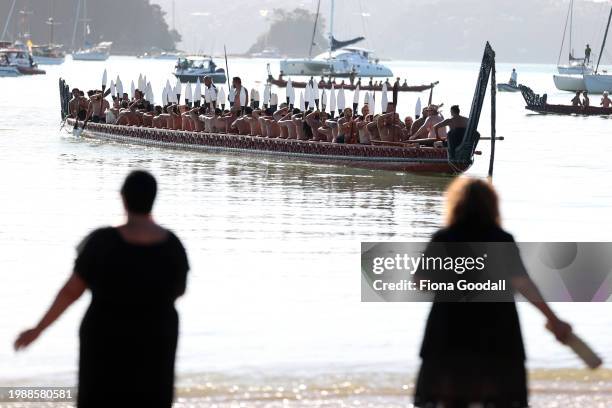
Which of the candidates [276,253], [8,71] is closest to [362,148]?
[276,253]

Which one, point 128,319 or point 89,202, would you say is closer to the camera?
point 128,319

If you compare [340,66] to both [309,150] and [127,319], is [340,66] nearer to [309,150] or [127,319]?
[309,150]

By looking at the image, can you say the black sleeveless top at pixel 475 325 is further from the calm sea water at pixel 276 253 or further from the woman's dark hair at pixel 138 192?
the calm sea water at pixel 276 253

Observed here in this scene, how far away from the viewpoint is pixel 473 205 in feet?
23.9

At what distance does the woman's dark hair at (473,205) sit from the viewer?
7.27 meters

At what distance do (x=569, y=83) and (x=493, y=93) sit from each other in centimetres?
8394

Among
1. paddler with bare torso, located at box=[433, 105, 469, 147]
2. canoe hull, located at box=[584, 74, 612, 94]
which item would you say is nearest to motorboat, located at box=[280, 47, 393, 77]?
canoe hull, located at box=[584, 74, 612, 94]

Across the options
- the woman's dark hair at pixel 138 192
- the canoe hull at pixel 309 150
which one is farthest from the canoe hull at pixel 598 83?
the woman's dark hair at pixel 138 192

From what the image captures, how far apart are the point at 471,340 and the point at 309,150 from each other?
95.6 feet

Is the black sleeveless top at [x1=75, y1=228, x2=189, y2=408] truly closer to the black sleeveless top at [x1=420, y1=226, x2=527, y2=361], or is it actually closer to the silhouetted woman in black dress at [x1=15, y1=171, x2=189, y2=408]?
the silhouetted woman in black dress at [x1=15, y1=171, x2=189, y2=408]

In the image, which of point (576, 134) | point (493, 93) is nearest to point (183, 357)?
point (493, 93)

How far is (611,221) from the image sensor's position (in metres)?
26.5

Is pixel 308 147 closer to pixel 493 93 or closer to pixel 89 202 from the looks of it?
pixel 493 93

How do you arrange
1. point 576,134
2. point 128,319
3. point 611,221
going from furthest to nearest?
1. point 576,134
2. point 611,221
3. point 128,319
